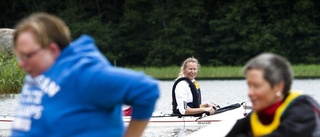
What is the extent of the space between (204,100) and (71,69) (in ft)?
58.8

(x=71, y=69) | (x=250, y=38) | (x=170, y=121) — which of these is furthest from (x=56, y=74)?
(x=250, y=38)

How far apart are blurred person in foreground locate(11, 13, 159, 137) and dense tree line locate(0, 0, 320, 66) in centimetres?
4350

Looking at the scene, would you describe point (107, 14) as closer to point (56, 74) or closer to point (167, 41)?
point (167, 41)

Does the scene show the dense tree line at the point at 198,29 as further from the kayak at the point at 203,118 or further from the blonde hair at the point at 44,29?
the blonde hair at the point at 44,29

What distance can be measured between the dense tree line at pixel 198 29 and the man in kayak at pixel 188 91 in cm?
3494

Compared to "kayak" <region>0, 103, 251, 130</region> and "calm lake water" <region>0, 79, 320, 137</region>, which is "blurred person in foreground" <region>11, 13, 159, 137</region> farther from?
"calm lake water" <region>0, 79, 320, 137</region>

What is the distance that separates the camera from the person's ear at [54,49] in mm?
3291

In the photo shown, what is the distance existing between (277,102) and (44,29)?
2.82ft

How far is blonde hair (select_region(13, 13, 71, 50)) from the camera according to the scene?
3242 mm

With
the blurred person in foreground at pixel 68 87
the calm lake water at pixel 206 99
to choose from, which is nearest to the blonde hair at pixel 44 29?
the blurred person in foreground at pixel 68 87

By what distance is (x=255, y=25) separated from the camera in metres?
47.8

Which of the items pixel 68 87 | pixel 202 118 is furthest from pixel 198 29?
pixel 68 87

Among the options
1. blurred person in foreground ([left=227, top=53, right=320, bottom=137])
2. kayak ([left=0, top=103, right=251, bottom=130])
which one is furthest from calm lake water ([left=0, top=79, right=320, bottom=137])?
blurred person in foreground ([left=227, top=53, right=320, bottom=137])

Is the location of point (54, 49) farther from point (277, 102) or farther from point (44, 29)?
point (277, 102)
